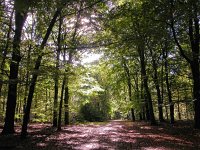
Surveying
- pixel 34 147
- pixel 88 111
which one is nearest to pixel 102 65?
pixel 88 111

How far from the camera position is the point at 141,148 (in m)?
13.3

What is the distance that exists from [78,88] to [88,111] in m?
11.7

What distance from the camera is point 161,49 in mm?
32344

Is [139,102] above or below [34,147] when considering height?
above

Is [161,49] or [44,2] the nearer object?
[44,2]

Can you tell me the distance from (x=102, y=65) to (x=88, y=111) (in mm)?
8694

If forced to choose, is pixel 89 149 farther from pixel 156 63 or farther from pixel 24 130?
pixel 156 63

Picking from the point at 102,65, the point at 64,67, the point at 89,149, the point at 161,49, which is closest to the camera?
the point at 89,149

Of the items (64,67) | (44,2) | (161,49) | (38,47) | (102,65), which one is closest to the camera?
(44,2)

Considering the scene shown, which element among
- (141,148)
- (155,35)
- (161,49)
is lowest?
(141,148)

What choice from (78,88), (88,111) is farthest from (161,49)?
(88,111)

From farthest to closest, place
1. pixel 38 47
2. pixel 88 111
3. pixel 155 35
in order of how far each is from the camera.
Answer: pixel 88 111 < pixel 155 35 < pixel 38 47

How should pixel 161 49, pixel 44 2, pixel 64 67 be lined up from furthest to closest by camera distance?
1. pixel 161 49
2. pixel 64 67
3. pixel 44 2

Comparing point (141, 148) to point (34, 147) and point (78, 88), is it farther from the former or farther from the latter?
point (78, 88)
